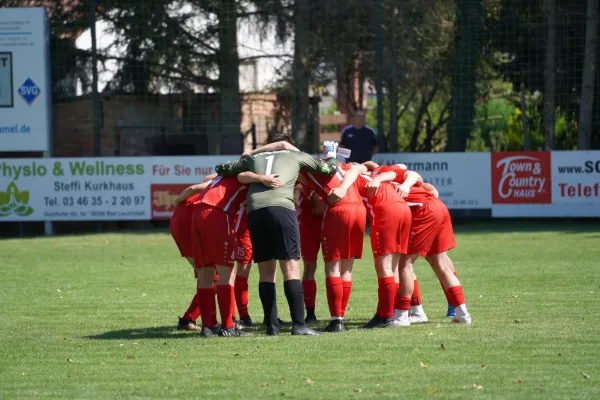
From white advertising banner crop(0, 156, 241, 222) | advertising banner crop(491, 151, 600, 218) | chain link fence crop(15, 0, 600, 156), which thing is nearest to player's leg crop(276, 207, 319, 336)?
advertising banner crop(491, 151, 600, 218)

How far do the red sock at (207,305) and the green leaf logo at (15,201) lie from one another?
46.8 ft

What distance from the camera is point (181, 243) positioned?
994 cm

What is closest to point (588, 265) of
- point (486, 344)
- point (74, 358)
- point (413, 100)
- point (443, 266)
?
point (443, 266)

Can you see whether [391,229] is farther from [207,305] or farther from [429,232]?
[207,305]

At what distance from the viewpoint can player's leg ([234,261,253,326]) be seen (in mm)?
10102

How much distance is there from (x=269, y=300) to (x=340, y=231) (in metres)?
0.93

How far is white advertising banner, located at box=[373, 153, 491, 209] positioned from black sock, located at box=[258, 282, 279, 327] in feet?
41.5

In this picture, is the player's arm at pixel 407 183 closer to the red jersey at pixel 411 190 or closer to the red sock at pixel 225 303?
the red jersey at pixel 411 190

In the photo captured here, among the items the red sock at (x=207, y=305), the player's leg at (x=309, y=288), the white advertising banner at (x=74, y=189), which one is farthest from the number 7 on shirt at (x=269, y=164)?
the white advertising banner at (x=74, y=189)

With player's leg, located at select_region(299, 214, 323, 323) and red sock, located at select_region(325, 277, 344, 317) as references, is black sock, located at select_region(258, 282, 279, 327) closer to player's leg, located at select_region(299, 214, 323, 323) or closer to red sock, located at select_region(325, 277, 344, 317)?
red sock, located at select_region(325, 277, 344, 317)

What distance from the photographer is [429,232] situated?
9.56m

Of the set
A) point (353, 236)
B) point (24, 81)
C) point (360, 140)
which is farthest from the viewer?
point (24, 81)

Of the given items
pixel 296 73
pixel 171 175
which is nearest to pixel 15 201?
pixel 171 175

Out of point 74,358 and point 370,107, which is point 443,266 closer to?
point 74,358
